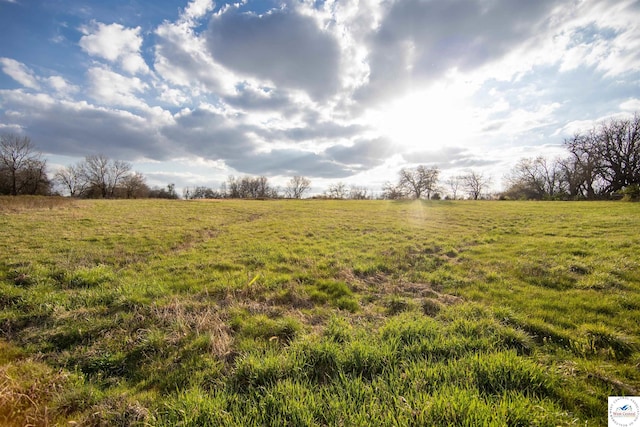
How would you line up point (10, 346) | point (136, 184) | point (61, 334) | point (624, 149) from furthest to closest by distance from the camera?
point (136, 184) → point (624, 149) → point (61, 334) → point (10, 346)

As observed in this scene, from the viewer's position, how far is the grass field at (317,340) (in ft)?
9.09

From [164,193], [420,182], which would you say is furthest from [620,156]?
[164,193]

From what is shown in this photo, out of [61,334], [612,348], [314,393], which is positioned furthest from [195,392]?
[612,348]

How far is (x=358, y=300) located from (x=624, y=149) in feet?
238

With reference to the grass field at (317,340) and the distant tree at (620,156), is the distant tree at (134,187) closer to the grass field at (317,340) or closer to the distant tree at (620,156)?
the grass field at (317,340)

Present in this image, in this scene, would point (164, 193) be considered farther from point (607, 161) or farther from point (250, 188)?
point (607, 161)

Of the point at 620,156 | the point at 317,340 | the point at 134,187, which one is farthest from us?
the point at 134,187

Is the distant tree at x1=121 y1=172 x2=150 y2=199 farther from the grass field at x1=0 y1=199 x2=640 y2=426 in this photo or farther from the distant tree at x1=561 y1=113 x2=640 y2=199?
the distant tree at x1=561 y1=113 x2=640 y2=199

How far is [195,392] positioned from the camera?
307cm

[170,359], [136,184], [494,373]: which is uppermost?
[136,184]

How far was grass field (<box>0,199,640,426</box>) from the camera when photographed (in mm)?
2770

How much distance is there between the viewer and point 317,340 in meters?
4.19

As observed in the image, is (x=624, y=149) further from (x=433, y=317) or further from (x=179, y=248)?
(x=179, y=248)

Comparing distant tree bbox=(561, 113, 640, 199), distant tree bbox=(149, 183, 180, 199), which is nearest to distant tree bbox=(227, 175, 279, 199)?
distant tree bbox=(149, 183, 180, 199)
